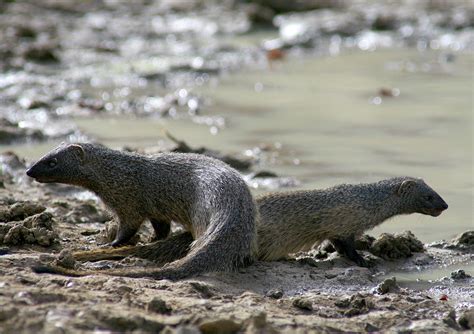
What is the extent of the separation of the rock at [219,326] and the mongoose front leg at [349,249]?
6.83 ft

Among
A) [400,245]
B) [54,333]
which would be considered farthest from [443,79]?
[54,333]

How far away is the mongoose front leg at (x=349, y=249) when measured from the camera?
237 inches

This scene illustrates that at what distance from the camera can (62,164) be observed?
6.15m

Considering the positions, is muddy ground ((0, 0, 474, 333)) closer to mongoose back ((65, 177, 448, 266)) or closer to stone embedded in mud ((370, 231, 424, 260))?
stone embedded in mud ((370, 231, 424, 260))

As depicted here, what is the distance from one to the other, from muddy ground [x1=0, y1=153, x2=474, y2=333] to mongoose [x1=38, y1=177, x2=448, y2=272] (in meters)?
0.12

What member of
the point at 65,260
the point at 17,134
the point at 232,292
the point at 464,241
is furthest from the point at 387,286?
the point at 17,134

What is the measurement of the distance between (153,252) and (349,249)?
1323mm

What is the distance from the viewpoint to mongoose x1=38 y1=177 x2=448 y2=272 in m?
5.85

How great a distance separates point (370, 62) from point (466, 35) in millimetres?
2563

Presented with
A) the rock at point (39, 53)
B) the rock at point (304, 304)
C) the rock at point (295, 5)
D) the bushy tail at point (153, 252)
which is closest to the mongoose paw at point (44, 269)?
the bushy tail at point (153, 252)

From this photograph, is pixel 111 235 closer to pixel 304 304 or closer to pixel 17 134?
pixel 304 304

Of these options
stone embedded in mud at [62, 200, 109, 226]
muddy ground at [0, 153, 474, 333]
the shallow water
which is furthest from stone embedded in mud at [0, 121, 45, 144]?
muddy ground at [0, 153, 474, 333]

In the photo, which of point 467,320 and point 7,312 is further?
point 467,320

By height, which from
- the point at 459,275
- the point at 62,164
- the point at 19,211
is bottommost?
the point at 459,275
